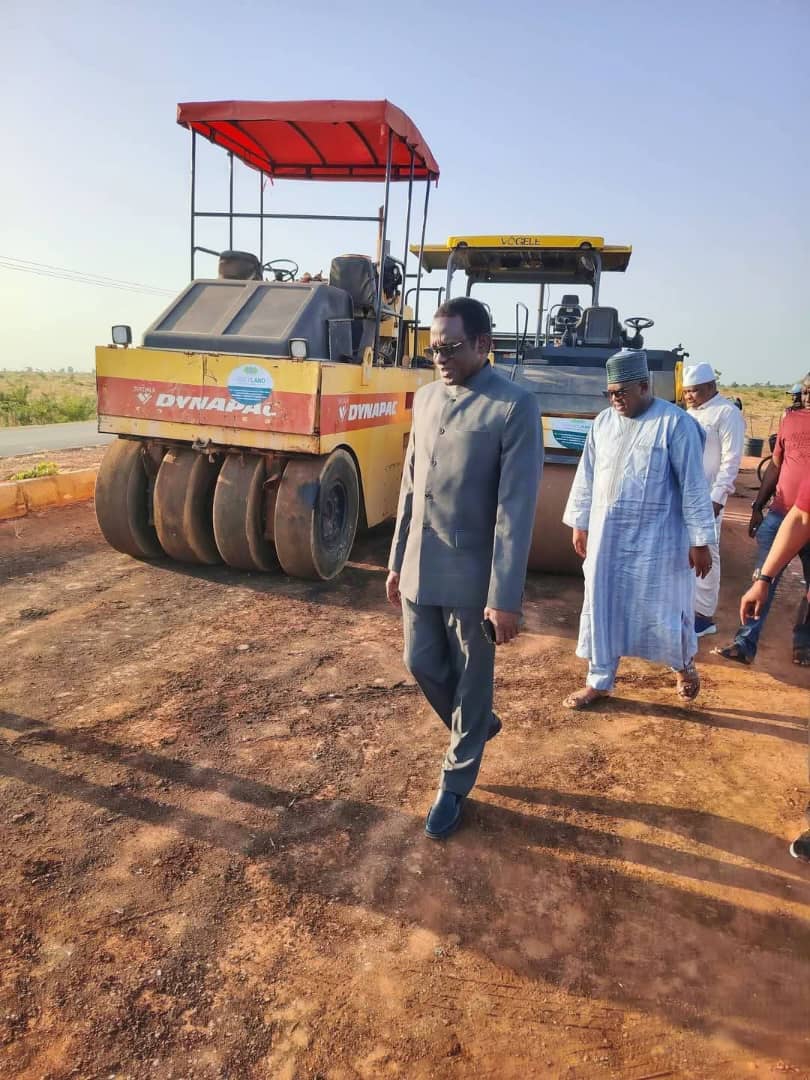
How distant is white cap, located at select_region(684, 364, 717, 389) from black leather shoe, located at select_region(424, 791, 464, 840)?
321 centimetres

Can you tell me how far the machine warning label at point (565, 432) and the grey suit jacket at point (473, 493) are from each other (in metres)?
2.98

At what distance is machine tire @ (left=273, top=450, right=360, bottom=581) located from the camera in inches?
210

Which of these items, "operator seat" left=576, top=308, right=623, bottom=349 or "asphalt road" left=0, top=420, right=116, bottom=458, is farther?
"asphalt road" left=0, top=420, right=116, bottom=458

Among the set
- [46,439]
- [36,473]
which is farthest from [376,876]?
[46,439]

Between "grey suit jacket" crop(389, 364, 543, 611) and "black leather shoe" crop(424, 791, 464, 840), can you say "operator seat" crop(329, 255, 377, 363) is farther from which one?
"black leather shoe" crop(424, 791, 464, 840)

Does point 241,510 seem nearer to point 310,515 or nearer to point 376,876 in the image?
point 310,515

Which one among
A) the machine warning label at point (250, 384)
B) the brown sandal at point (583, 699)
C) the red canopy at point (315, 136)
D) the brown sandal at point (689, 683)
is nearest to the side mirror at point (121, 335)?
the machine warning label at point (250, 384)

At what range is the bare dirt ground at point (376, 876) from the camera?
1933mm

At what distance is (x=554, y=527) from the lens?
225 inches

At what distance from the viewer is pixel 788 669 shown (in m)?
4.50

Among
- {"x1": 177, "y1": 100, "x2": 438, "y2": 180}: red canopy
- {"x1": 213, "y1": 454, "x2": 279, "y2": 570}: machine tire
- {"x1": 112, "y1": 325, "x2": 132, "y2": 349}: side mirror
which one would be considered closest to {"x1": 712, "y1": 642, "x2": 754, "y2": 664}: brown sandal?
{"x1": 213, "y1": 454, "x2": 279, "y2": 570}: machine tire

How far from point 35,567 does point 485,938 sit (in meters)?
4.84

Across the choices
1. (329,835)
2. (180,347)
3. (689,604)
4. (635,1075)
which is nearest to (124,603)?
(180,347)

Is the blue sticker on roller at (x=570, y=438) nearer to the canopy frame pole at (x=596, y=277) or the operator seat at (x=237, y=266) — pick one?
the canopy frame pole at (x=596, y=277)
